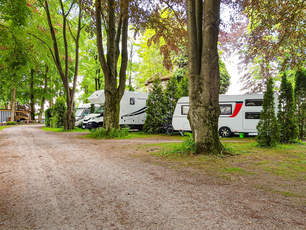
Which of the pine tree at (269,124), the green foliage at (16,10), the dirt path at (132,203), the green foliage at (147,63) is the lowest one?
the dirt path at (132,203)

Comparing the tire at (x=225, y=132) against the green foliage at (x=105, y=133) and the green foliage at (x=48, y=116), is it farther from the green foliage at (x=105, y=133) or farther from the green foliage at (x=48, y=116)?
the green foliage at (x=48, y=116)

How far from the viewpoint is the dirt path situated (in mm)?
2371

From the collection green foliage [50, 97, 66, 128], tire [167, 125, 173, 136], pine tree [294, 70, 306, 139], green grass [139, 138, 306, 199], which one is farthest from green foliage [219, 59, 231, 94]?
green grass [139, 138, 306, 199]

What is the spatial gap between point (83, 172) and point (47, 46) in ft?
53.5

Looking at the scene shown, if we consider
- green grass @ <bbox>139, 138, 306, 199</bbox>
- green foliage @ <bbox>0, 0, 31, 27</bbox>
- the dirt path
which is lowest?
the dirt path

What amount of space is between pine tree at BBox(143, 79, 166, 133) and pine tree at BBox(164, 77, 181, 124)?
299 mm

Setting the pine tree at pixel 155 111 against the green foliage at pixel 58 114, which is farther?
the green foliage at pixel 58 114

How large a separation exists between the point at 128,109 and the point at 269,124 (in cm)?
1125

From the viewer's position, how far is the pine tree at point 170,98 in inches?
634

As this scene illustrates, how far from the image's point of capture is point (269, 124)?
8.21 meters

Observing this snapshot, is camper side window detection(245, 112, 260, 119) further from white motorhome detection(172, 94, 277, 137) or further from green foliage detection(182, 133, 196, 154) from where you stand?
green foliage detection(182, 133, 196, 154)

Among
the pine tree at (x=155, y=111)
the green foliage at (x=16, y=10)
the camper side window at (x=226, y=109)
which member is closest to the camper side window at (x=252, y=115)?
the camper side window at (x=226, y=109)

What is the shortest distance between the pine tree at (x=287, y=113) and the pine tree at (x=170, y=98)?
772cm

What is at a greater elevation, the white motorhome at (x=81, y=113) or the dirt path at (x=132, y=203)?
the white motorhome at (x=81, y=113)
